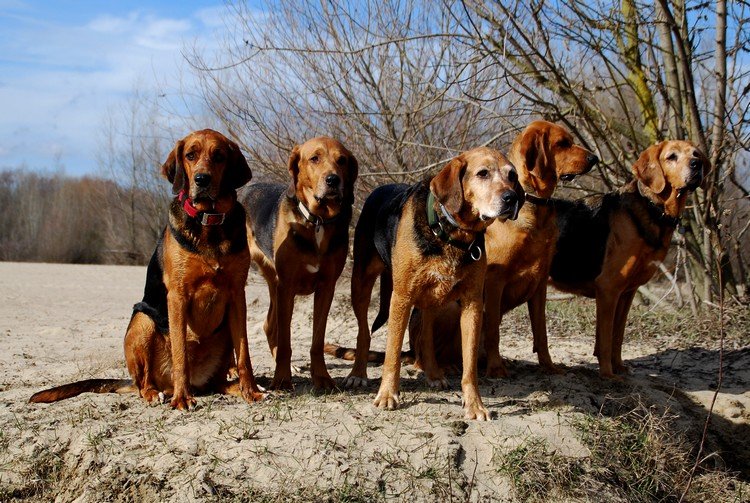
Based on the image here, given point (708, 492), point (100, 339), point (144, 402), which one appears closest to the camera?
point (708, 492)

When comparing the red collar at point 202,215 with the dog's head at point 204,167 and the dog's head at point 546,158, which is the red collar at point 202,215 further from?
the dog's head at point 546,158

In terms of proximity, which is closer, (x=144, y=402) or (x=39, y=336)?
(x=144, y=402)

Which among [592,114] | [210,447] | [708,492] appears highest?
[592,114]

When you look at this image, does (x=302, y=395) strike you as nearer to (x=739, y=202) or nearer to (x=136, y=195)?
(x=739, y=202)

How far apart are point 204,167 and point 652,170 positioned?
12.4ft

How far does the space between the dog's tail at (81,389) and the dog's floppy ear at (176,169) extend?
162 centimetres

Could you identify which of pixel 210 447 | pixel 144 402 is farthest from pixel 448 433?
pixel 144 402

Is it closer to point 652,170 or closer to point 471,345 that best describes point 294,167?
point 471,345

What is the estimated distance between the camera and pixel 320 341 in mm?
6043

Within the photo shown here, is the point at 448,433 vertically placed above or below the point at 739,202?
below

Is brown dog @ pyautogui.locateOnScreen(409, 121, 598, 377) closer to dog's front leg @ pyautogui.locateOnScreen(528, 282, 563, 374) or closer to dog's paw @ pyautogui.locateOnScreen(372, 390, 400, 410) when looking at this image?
dog's front leg @ pyautogui.locateOnScreen(528, 282, 563, 374)

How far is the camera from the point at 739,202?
9883mm

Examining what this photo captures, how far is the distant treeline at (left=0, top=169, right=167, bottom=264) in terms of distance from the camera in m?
31.6

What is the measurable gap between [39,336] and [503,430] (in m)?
6.77
